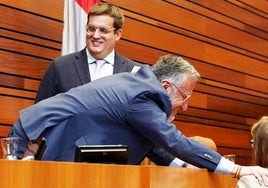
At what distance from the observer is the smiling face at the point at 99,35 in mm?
2793

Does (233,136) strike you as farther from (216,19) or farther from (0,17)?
(0,17)

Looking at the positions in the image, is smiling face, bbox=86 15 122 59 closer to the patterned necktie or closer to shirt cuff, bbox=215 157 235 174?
the patterned necktie

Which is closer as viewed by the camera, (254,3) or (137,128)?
(137,128)

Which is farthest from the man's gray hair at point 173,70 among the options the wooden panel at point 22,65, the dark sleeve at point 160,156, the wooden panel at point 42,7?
the wooden panel at point 42,7

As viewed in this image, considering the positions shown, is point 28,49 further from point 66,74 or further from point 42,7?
point 66,74

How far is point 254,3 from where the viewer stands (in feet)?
17.1

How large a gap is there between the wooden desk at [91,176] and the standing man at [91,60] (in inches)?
38.4

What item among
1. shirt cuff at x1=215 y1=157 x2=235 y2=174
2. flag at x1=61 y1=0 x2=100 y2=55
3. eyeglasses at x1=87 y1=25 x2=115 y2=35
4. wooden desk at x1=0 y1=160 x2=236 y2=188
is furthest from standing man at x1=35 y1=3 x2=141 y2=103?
wooden desk at x1=0 y1=160 x2=236 y2=188

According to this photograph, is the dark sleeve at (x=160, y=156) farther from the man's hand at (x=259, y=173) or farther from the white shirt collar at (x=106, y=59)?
the white shirt collar at (x=106, y=59)

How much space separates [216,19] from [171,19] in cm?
59

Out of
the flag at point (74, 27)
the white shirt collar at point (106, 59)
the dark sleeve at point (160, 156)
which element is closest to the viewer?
the dark sleeve at point (160, 156)

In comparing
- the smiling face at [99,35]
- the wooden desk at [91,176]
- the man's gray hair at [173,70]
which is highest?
the smiling face at [99,35]

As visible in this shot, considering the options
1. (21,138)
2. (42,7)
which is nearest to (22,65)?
(42,7)

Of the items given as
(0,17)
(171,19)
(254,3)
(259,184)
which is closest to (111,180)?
(259,184)
